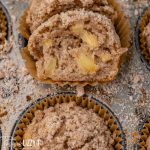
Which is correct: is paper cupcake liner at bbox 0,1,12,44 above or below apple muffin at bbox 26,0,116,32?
above

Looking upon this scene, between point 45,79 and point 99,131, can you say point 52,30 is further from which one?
point 99,131

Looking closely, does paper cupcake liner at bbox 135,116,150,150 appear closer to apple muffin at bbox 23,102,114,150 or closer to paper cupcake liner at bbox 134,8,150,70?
apple muffin at bbox 23,102,114,150

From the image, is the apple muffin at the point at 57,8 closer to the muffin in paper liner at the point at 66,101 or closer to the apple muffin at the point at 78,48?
the apple muffin at the point at 78,48

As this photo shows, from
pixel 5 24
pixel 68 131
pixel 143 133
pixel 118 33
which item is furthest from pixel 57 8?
pixel 143 133

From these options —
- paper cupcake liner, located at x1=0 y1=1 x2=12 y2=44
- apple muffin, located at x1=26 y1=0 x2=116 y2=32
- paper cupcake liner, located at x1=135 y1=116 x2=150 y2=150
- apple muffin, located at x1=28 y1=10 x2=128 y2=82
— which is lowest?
paper cupcake liner, located at x1=135 y1=116 x2=150 y2=150

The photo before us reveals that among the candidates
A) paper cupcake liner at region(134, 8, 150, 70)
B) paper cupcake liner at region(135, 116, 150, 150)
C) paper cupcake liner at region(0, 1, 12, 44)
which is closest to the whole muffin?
paper cupcake liner at region(134, 8, 150, 70)

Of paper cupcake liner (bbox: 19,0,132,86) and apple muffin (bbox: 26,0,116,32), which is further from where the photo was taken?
paper cupcake liner (bbox: 19,0,132,86)

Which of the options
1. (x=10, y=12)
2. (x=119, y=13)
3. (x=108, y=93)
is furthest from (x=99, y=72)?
(x=10, y=12)
